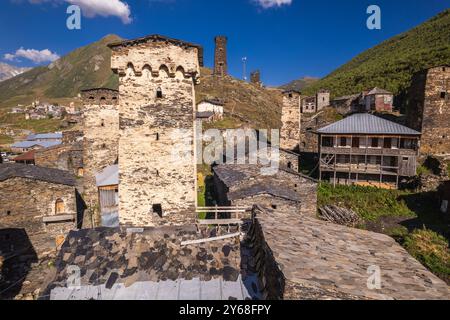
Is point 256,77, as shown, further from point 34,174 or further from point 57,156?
point 34,174

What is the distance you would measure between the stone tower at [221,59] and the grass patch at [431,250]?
5461 centimetres

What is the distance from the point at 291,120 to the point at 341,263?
95.0 feet

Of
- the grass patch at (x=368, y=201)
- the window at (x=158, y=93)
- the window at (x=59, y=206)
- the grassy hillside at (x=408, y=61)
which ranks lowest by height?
the grass patch at (x=368, y=201)

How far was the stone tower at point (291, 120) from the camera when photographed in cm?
3206

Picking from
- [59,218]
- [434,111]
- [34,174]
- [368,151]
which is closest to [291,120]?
[368,151]

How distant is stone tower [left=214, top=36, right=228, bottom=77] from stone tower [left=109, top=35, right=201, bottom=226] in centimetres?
5406

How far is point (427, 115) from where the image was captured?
27.4 m

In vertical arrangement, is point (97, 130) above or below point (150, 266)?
above

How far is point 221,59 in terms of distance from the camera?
63.7 metres

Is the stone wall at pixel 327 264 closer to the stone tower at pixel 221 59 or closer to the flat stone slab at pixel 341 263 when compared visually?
the flat stone slab at pixel 341 263

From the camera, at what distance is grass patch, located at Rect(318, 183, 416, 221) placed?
2234 cm

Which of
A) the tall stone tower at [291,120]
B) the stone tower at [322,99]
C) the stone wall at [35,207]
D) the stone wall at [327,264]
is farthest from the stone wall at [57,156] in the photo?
the stone tower at [322,99]

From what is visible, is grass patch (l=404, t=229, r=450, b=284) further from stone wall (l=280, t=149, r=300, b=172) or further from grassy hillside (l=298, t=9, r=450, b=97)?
grassy hillside (l=298, t=9, r=450, b=97)
